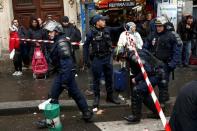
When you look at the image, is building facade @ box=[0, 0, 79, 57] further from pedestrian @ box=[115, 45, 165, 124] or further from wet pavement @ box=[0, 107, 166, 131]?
pedestrian @ box=[115, 45, 165, 124]

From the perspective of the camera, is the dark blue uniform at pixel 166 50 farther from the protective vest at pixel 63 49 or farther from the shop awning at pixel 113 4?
the shop awning at pixel 113 4

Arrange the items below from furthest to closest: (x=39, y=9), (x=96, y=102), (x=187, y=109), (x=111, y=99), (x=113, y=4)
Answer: (x=39, y=9)
(x=113, y=4)
(x=111, y=99)
(x=96, y=102)
(x=187, y=109)

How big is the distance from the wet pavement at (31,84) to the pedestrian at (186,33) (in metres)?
0.36

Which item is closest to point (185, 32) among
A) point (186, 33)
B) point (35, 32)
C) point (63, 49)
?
point (186, 33)

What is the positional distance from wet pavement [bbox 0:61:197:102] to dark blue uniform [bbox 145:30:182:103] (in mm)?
1327

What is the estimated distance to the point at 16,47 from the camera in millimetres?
12281

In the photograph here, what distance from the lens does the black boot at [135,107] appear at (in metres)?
7.59

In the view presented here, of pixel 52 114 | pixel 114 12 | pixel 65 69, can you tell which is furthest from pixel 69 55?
pixel 114 12

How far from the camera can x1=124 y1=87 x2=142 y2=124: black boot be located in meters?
7.59

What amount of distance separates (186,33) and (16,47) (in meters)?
5.01

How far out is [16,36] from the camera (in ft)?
40.3

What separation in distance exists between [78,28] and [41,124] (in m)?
6.17

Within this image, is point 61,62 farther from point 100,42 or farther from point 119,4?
point 119,4

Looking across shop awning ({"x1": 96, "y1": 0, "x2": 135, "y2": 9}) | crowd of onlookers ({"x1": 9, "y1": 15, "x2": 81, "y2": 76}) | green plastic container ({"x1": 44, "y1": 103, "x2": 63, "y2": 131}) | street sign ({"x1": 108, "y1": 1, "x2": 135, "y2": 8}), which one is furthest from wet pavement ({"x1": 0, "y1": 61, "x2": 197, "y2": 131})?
street sign ({"x1": 108, "y1": 1, "x2": 135, "y2": 8})
